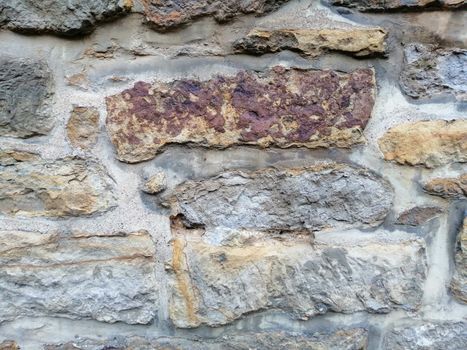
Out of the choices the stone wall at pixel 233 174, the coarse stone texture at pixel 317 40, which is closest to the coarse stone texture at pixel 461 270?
the stone wall at pixel 233 174

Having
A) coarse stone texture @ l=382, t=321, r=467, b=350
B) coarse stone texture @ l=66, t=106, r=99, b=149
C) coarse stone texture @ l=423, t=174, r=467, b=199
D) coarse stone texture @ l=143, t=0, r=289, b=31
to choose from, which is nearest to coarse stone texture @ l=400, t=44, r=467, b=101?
coarse stone texture @ l=423, t=174, r=467, b=199

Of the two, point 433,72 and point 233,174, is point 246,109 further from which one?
point 433,72

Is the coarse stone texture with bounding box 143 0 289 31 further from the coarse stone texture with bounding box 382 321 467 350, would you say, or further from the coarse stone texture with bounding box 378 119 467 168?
the coarse stone texture with bounding box 382 321 467 350

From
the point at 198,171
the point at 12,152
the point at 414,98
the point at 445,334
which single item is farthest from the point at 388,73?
the point at 12,152

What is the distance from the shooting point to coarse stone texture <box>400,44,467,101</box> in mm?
850

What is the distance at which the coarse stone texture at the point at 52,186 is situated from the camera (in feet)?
2.89

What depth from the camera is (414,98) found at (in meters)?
0.87

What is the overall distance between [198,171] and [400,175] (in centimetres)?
35

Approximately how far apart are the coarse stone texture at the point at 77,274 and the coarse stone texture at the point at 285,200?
0.12 meters

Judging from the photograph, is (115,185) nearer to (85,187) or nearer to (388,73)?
(85,187)

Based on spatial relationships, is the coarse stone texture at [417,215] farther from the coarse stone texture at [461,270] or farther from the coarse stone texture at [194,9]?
the coarse stone texture at [194,9]

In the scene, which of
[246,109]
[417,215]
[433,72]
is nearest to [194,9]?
[246,109]

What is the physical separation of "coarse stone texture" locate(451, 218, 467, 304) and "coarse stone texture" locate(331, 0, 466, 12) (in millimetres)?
364

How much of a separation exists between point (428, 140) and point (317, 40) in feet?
0.83
